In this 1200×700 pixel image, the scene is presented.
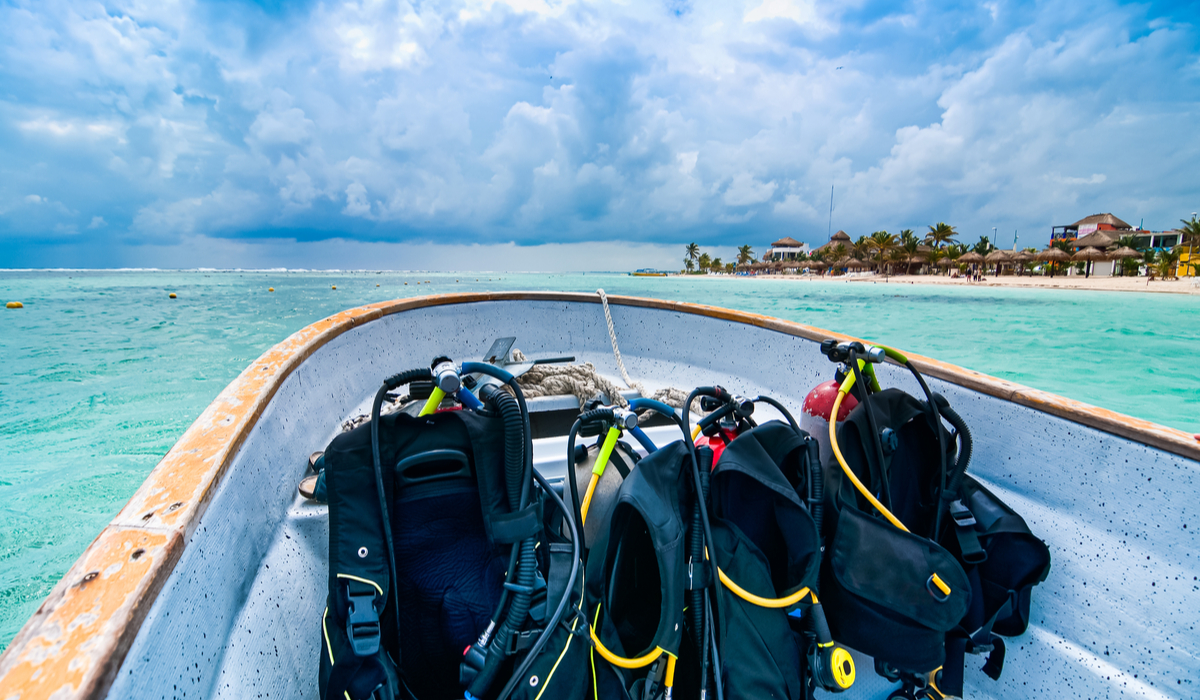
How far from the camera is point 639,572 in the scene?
40.3 inches

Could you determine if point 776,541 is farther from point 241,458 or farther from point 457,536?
point 241,458

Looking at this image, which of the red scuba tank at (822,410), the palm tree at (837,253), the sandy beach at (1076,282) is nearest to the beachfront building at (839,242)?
the palm tree at (837,253)

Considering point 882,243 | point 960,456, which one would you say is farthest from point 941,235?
point 960,456

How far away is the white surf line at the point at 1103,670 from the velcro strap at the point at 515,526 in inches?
49.1

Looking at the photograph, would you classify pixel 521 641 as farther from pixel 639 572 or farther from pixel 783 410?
pixel 783 410

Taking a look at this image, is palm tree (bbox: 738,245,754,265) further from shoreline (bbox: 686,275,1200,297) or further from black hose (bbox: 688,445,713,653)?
black hose (bbox: 688,445,713,653)

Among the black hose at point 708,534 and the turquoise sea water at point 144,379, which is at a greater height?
the black hose at point 708,534

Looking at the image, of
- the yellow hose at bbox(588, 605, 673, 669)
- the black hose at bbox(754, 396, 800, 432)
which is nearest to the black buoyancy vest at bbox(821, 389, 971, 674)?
the black hose at bbox(754, 396, 800, 432)

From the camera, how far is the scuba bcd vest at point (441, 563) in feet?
2.54

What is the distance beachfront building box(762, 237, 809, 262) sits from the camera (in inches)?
2489

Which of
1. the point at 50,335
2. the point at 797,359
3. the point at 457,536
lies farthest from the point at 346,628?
the point at 50,335

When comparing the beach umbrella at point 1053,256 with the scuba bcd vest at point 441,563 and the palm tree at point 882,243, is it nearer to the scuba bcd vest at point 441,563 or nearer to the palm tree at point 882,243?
the palm tree at point 882,243

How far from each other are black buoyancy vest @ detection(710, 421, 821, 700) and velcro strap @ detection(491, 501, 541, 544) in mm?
372

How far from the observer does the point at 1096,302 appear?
19.7 meters
